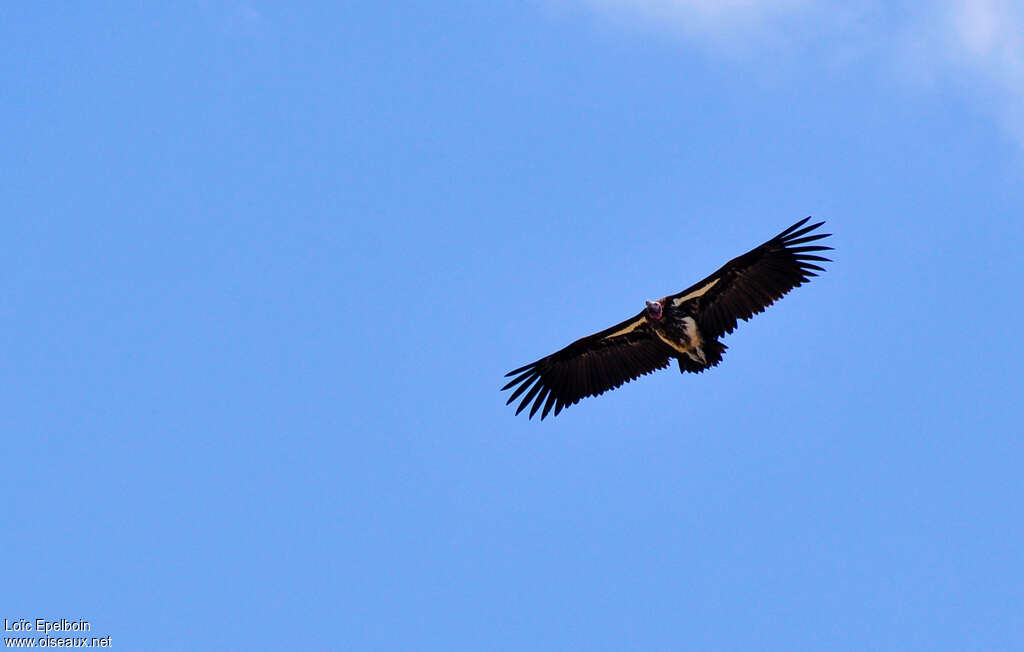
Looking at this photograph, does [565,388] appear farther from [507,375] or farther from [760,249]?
[760,249]

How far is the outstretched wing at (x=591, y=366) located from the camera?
85.8ft

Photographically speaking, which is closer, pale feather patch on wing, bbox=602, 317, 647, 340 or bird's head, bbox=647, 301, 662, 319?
bird's head, bbox=647, 301, 662, 319

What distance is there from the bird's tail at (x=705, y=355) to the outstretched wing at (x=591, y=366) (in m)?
1.19

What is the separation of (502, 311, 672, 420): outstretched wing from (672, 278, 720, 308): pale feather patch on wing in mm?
1245

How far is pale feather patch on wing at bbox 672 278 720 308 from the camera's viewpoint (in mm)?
24516

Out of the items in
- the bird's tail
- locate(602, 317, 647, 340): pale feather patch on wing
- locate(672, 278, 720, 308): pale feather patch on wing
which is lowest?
the bird's tail

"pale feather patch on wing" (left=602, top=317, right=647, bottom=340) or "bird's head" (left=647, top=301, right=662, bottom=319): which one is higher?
"pale feather patch on wing" (left=602, top=317, right=647, bottom=340)

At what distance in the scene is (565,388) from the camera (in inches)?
1057

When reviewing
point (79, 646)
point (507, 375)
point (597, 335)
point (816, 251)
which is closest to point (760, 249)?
point (816, 251)

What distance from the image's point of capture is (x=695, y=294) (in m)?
24.7

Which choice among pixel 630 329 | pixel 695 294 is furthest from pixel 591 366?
pixel 695 294

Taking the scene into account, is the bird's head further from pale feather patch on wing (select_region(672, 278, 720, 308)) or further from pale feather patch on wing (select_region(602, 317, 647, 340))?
pale feather patch on wing (select_region(602, 317, 647, 340))

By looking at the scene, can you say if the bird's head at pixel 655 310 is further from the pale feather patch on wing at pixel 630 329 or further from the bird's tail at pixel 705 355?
the bird's tail at pixel 705 355

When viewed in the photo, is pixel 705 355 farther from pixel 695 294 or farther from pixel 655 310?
pixel 655 310
